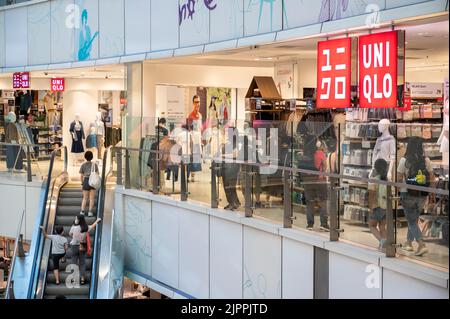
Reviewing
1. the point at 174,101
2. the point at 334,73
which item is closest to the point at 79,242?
the point at 174,101

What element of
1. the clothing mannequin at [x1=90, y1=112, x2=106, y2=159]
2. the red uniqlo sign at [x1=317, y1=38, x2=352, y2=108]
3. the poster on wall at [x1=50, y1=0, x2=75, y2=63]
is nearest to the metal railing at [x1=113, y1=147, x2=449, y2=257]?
the red uniqlo sign at [x1=317, y1=38, x2=352, y2=108]

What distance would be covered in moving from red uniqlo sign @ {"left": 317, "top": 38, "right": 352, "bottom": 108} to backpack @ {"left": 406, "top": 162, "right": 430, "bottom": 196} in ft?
9.68

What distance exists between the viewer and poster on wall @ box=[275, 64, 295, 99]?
1667 cm

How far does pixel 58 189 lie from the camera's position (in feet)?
56.6

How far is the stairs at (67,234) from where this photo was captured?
1416 cm

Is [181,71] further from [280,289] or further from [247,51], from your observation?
[280,289]

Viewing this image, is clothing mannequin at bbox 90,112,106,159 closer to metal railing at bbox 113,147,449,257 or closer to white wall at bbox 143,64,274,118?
white wall at bbox 143,64,274,118

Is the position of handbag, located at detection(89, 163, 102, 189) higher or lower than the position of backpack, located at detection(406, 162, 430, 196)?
lower

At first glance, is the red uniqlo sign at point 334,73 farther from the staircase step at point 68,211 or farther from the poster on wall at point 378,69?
the staircase step at point 68,211

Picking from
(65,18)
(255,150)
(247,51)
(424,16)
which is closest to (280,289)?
(255,150)

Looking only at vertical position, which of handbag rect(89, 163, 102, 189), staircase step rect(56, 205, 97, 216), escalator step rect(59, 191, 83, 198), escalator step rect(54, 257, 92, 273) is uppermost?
handbag rect(89, 163, 102, 189)

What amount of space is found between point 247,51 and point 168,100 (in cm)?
435

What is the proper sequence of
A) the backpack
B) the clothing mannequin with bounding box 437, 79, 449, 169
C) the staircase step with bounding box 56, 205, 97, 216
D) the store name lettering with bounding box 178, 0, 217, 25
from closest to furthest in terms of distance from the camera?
the clothing mannequin with bounding box 437, 79, 449, 169, the backpack, the store name lettering with bounding box 178, 0, 217, 25, the staircase step with bounding box 56, 205, 97, 216

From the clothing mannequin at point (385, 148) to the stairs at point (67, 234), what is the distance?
7.54m
